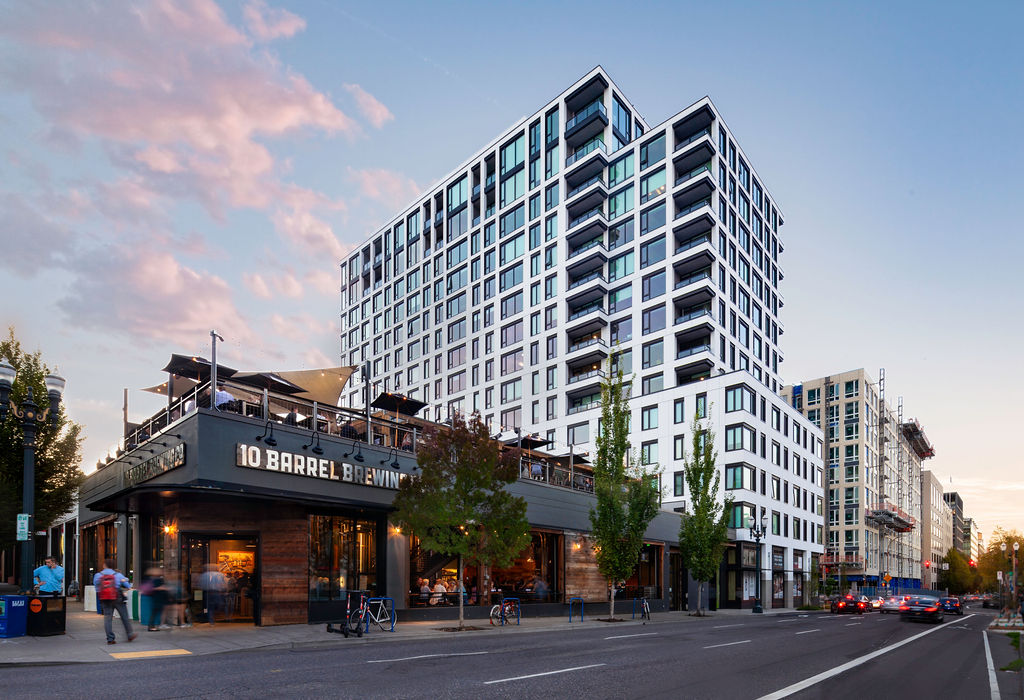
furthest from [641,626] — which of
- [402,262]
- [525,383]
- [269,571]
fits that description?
[402,262]

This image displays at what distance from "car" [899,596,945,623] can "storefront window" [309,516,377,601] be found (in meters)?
28.7

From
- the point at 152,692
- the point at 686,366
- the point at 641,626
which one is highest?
the point at 686,366

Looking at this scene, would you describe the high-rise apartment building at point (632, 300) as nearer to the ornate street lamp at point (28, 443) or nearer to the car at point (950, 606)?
the car at point (950, 606)

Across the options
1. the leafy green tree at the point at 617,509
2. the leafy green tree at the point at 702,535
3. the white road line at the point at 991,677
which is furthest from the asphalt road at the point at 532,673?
the leafy green tree at the point at 702,535

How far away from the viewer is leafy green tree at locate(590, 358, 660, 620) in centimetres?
3519

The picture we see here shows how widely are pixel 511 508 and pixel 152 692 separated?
624 inches

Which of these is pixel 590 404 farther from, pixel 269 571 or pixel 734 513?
pixel 269 571

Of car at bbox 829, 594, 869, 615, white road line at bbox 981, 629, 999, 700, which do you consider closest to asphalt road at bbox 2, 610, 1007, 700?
white road line at bbox 981, 629, 999, 700

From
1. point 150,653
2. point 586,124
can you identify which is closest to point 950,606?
point 586,124

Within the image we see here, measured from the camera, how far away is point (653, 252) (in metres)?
66.0

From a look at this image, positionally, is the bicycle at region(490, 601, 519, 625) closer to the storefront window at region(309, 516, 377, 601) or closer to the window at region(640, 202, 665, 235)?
the storefront window at region(309, 516, 377, 601)

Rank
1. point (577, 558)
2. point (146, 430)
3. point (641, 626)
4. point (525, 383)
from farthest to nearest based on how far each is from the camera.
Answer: point (525, 383), point (577, 558), point (641, 626), point (146, 430)

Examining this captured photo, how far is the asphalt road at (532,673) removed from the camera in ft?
37.2

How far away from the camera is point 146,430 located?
95.5 ft
